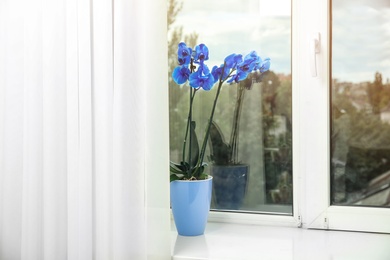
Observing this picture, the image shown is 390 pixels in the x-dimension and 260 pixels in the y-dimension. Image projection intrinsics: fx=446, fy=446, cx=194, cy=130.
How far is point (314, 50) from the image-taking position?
155 centimetres

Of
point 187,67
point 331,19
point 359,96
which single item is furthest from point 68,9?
point 359,96

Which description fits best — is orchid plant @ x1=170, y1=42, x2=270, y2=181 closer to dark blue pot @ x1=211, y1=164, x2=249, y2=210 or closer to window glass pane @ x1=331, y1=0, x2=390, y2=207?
dark blue pot @ x1=211, y1=164, x2=249, y2=210

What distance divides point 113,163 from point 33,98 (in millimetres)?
328

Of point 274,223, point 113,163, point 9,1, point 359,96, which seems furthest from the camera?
point 274,223

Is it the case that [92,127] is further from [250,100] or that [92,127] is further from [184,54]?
[250,100]

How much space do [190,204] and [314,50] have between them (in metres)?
0.69

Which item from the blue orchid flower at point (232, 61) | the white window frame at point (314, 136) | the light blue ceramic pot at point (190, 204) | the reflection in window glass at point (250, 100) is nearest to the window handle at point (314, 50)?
the white window frame at point (314, 136)

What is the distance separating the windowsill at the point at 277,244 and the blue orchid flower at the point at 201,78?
0.54 m

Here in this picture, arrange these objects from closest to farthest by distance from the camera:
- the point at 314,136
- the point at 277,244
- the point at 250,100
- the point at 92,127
Result: the point at 92,127, the point at 277,244, the point at 314,136, the point at 250,100

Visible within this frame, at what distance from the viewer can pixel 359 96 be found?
1.58 meters

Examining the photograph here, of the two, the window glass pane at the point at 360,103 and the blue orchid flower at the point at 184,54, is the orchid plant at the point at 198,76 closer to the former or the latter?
the blue orchid flower at the point at 184,54

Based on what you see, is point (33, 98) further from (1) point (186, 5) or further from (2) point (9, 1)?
(1) point (186, 5)

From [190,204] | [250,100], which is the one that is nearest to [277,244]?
[190,204]

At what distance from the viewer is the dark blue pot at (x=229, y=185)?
1729 millimetres
